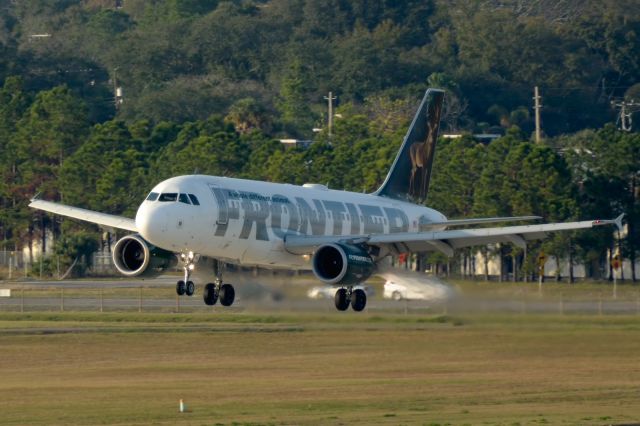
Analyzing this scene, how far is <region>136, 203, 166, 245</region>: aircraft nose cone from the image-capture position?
65.6 meters

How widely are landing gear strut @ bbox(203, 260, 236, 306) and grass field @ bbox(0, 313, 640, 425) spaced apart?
658 centimetres

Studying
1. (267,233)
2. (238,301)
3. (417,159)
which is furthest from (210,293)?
(238,301)

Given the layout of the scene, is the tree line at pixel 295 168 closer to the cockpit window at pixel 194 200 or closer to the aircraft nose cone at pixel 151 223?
the cockpit window at pixel 194 200

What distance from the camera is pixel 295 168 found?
145 metres

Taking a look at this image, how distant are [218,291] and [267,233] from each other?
324 centimetres

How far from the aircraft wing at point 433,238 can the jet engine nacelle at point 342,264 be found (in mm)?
464

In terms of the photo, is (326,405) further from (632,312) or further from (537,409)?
(632,312)

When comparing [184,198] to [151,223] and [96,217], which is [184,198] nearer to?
[151,223]

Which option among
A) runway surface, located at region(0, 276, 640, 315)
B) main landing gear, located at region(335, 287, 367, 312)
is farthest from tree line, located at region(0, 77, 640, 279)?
main landing gear, located at region(335, 287, 367, 312)

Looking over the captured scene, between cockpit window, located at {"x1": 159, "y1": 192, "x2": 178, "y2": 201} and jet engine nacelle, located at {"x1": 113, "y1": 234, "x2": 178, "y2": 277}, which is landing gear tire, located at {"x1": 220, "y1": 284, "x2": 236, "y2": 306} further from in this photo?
cockpit window, located at {"x1": 159, "y1": 192, "x2": 178, "y2": 201}

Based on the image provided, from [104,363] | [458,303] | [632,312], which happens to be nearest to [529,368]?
[632,312]

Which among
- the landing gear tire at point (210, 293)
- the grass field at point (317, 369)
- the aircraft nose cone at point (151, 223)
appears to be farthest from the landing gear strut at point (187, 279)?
the grass field at point (317, 369)

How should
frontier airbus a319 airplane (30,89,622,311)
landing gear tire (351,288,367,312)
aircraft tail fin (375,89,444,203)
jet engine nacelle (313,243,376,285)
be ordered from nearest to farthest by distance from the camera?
frontier airbus a319 airplane (30,89,622,311) → jet engine nacelle (313,243,376,285) → landing gear tire (351,288,367,312) → aircraft tail fin (375,89,444,203)

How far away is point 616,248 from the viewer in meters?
138
